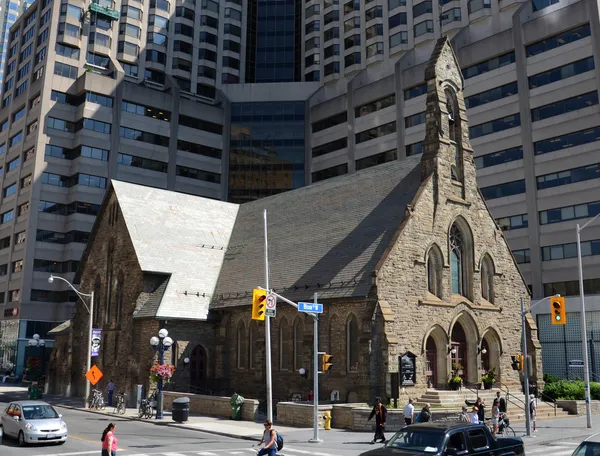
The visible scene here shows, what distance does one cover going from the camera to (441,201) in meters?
37.5

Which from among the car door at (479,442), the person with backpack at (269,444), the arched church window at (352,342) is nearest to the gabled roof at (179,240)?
the arched church window at (352,342)

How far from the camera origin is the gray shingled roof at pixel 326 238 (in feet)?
118

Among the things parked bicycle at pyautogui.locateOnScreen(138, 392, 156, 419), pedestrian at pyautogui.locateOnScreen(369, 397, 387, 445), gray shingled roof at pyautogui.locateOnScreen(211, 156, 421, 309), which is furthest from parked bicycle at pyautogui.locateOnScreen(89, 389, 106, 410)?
pedestrian at pyautogui.locateOnScreen(369, 397, 387, 445)

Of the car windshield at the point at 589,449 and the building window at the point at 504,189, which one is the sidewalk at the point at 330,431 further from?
the building window at the point at 504,189

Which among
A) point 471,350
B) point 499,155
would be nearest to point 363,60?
point 499,155

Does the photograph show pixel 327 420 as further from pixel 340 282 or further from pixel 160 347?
pixel 160 347

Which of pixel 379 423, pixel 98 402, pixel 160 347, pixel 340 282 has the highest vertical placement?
pixel 340 282

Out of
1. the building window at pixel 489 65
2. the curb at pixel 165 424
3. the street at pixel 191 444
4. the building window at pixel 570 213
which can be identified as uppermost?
the building window at pixel 489 65

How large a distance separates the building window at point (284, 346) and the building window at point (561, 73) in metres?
40.3

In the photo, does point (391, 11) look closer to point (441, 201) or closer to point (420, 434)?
point (441, 201)

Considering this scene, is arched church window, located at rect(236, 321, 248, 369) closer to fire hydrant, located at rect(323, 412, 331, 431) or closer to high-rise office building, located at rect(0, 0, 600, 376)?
fire hydrant, located at rect(323, 412, 331, 431)

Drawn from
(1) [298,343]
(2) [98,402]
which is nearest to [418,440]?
(1) [298,343]

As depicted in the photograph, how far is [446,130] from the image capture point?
3906 cm

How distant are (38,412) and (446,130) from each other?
26.8 m
